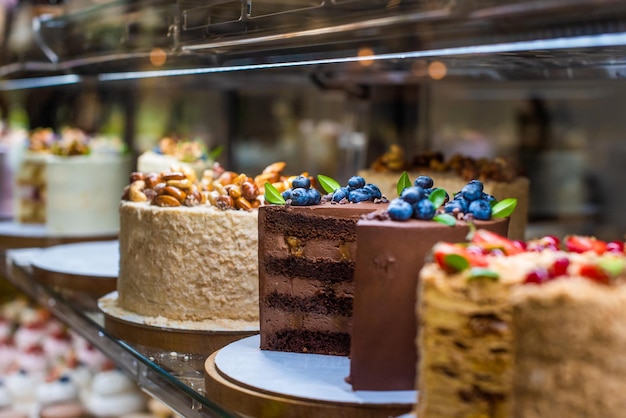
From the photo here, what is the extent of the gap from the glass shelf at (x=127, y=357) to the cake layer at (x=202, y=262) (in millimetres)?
157

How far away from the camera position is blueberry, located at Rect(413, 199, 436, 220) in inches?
51.8

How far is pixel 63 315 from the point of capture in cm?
232

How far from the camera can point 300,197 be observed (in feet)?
5.35

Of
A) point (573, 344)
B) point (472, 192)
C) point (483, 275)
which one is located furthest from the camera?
point (472, 192)

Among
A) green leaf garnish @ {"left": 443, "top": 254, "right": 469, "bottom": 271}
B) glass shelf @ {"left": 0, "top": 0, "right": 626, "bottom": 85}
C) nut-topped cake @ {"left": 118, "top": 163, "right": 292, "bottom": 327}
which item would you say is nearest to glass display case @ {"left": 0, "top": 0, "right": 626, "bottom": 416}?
glass shelf @ {"left": 0, "top": 0, "right": 626, "bottom": 85}

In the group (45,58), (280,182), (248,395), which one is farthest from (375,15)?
(45,58)

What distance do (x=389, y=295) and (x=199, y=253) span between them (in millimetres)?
753

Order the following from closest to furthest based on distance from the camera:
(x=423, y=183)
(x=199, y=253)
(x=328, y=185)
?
1. (x=423, y=183)
2. (x=328, y=185)
3. (x=199, y=253)

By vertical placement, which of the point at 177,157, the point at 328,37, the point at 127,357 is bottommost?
the point at 127,357

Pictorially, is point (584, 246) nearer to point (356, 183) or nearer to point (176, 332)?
point (356, 183)

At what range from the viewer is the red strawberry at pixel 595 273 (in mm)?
987

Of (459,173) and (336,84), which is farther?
(336,84)

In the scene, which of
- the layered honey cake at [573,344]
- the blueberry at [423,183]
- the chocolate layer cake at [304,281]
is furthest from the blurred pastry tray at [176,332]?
the layered honey cake at [573,344]

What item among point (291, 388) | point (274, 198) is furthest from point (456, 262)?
point (274, 198)
